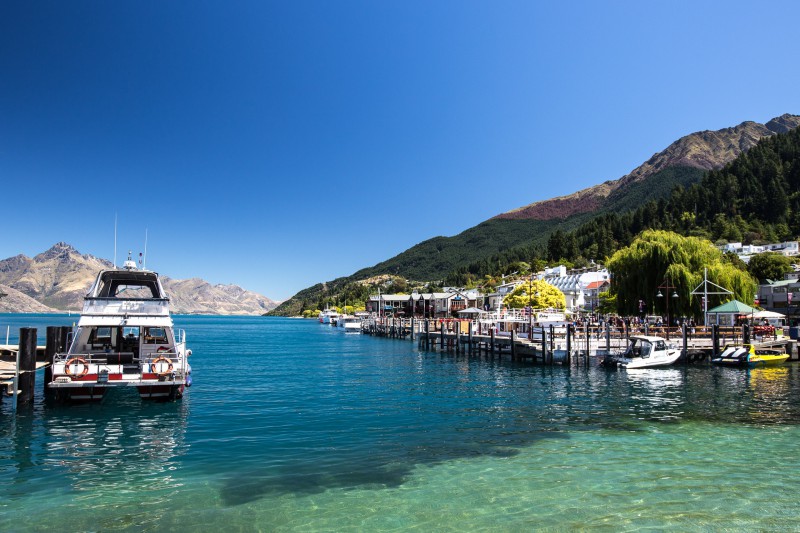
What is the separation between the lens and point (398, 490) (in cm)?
1259

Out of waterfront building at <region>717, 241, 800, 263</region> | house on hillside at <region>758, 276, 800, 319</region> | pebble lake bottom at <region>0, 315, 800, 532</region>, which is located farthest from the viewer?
waterfront building at <region>717, 241, 800, 263</region>

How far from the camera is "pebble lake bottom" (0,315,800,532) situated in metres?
11.0

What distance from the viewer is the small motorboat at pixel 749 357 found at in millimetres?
39000

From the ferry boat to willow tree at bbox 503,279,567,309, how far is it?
51428 mm

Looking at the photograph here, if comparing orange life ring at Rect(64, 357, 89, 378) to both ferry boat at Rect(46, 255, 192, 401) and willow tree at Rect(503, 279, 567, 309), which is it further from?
willow tree at Rect(503, 279, 567, 309)

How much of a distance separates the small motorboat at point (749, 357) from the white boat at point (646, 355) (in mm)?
3300

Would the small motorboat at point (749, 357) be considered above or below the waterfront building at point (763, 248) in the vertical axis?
below

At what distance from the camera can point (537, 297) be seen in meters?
68.5

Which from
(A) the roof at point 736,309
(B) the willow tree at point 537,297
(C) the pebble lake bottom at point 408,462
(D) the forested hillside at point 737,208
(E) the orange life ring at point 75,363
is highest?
(D) the forested hillside at point 737,208

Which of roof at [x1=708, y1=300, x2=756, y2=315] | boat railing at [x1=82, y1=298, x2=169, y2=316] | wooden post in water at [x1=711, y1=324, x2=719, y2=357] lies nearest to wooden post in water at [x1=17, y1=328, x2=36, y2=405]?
boat railing at [x1=82, y1=298, x2=169, y2=316]

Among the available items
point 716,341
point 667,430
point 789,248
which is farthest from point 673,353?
point 789,248

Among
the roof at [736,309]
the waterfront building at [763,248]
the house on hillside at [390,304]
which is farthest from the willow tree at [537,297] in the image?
the waterfront building at [763,248]

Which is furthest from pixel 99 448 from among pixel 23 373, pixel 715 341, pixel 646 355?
pixel 715 341

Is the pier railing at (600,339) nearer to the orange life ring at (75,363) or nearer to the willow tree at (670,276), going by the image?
the willow tree at (670,276)
